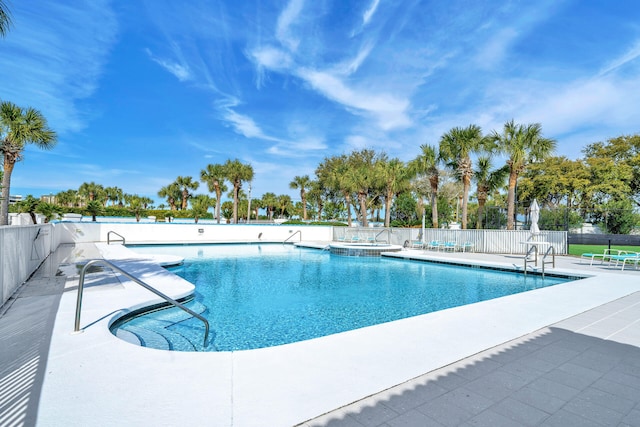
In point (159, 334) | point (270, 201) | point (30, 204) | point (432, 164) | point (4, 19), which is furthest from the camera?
point (270, 201)

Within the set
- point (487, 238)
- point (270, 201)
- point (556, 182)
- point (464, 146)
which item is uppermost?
point (464, 146)

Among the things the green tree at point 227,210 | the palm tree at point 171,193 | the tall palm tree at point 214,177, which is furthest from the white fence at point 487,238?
the green tree at point 227,210

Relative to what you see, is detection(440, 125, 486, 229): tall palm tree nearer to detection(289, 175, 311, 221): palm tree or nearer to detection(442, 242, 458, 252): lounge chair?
detection(442, 242, 458, 252): lounge chair

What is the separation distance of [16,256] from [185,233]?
48.9ft

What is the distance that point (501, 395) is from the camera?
2434 mm

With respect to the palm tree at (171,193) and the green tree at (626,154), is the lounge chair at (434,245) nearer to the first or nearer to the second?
the green tree at (626,154)

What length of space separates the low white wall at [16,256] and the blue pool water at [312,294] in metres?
2.20

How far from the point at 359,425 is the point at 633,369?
2.85 meters

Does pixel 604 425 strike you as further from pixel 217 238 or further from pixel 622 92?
pixel 622 92

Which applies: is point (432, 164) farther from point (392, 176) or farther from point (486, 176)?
point (392, 176)

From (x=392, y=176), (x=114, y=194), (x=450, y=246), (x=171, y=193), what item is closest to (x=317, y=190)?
(x=392, y=176)

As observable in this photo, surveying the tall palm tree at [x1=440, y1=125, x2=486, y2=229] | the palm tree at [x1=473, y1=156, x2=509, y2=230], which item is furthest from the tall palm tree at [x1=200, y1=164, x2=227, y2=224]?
the palm tree at [x1=473, y1=156, x2=509, y2=230]

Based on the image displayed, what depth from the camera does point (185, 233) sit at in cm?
2058

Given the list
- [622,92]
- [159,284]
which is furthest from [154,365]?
[622,92]
